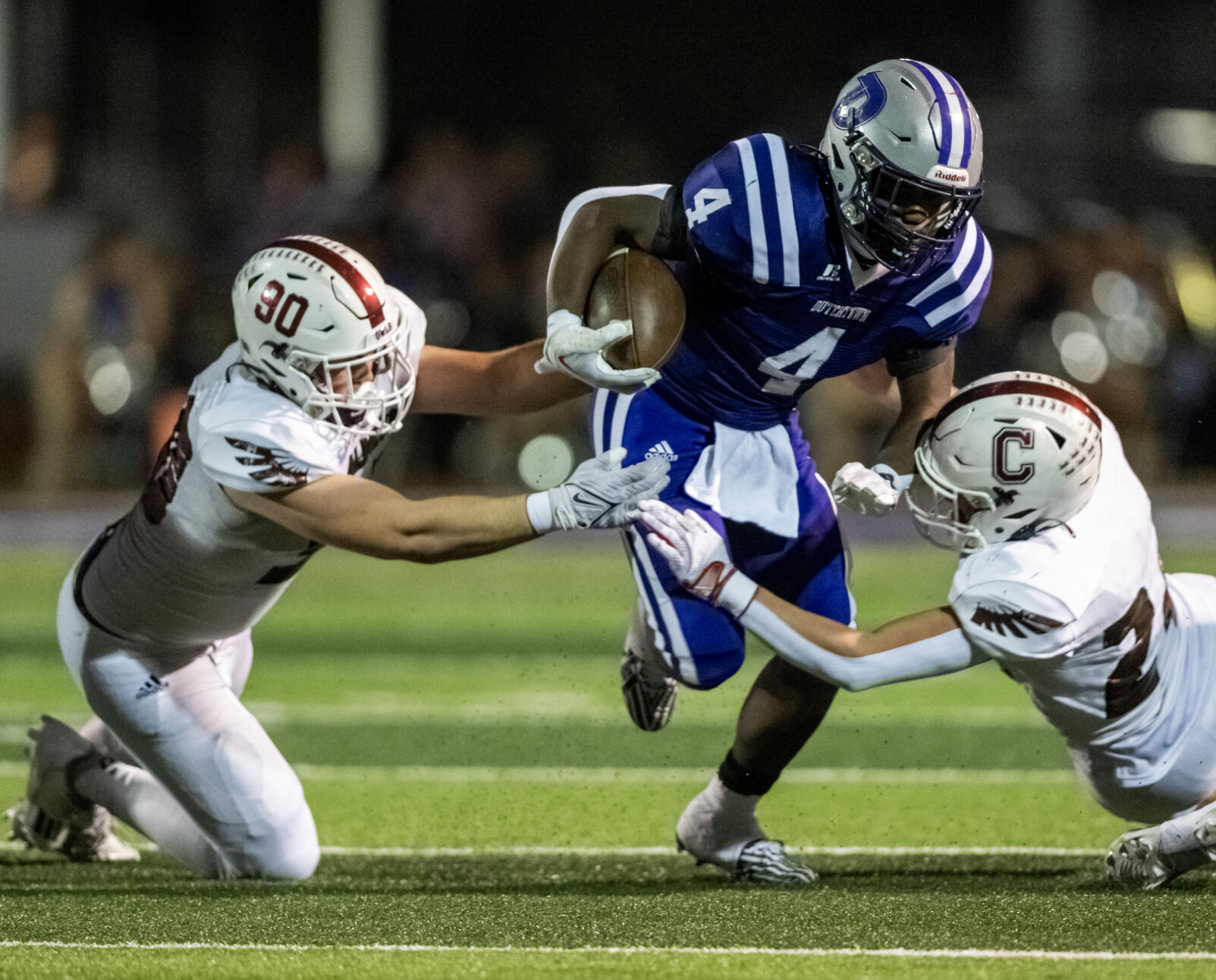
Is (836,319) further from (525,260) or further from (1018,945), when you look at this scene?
(525,260)

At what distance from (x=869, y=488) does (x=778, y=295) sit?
444mm

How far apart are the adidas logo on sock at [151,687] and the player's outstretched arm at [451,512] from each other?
1.76 ft

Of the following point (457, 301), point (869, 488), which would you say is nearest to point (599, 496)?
point (869, 488)

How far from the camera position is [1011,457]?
3477 millimetres

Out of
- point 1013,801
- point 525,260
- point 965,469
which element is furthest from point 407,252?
point 965,469

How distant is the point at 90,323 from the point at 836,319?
25.8 ft

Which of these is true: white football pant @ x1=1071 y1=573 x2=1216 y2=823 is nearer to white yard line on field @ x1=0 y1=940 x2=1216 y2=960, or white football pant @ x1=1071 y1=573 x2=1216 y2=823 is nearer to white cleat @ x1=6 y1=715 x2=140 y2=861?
white yard line on field @ x1=0 y1=940 x2=1216 y2=960

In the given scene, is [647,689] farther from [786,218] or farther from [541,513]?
[786,218]

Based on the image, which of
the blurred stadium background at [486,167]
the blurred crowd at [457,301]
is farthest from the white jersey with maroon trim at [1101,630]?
the blurred crowd at [457,301]

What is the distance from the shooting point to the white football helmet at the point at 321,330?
12.2ft

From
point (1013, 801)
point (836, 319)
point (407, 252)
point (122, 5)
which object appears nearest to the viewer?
point (836, 319)

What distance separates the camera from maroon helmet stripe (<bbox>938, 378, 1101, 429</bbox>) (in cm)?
353

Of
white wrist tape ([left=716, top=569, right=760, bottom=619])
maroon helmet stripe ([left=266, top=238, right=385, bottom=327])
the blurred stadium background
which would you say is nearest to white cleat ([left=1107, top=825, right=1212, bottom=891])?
white wrist tape ([left=716, top=569, right=760, bottom=619])

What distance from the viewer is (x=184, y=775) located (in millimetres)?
3920
